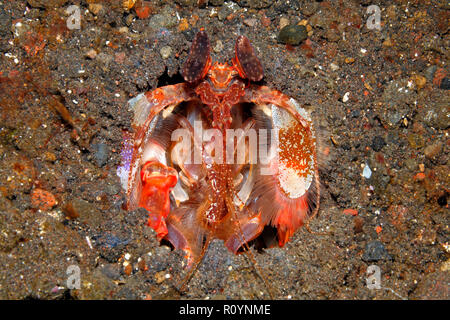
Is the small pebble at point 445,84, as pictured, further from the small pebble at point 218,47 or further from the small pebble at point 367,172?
the small pebble at point 218,47

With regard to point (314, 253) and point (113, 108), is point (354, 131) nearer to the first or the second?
point (314, 253)

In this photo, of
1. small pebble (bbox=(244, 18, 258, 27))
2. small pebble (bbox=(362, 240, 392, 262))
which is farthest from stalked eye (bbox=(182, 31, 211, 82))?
small pebble (bbox=(362, 240, 392, 262))

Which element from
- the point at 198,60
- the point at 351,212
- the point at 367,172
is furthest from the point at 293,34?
the point at 351,212

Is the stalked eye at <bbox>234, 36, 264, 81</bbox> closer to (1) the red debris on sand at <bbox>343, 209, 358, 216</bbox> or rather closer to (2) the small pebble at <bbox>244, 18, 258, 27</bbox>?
(2) the small pebble at <bbox>244, 18, 258, 27</bbox>

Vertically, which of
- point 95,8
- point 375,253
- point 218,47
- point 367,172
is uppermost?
point 95,8

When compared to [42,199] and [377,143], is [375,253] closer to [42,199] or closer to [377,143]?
[377,143]

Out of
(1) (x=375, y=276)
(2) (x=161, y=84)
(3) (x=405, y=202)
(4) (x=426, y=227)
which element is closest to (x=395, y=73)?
(3) (x=405, y=202)
